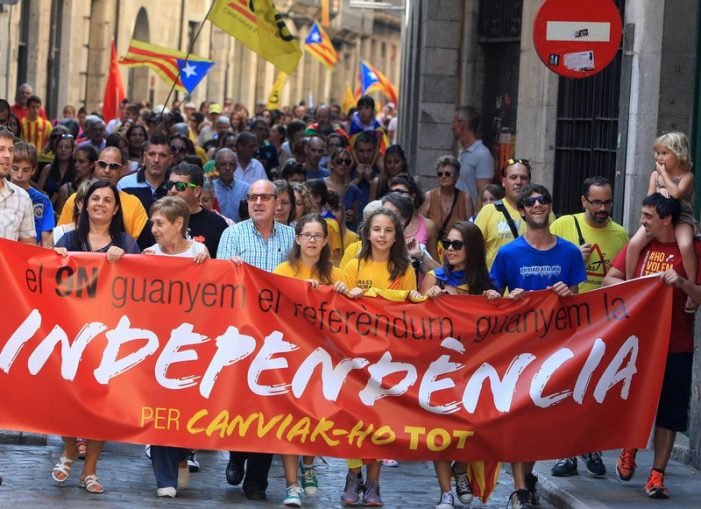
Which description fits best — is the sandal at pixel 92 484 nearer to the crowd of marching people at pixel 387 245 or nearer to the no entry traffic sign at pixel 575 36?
the crowd of marching people at pixel 387 245

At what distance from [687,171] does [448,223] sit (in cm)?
387

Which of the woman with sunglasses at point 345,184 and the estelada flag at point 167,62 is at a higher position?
the estelada flag at point 167,62

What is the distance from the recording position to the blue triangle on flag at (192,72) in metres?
24.7

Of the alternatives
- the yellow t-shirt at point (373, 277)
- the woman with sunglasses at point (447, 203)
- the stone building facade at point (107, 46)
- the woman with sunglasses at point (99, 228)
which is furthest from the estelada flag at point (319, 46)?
the yellow t-shirt at point (373, 277)

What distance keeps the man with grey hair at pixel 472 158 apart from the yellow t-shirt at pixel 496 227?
4757 millimetres

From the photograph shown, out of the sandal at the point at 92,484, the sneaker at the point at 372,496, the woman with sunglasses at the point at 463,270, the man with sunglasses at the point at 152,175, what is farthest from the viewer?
the man with sunglasses at the point at 152,175

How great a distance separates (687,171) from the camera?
34.6 ft

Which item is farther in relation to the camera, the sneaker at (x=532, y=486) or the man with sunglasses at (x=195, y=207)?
the man with sunglasses at (x=195, y=207)

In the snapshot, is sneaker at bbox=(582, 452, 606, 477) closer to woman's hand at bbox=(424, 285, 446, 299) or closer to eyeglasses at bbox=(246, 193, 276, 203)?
woman's hand at bbox=(424, 285, 446, 299)

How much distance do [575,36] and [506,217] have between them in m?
1.34

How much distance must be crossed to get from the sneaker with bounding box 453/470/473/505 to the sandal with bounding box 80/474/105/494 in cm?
198

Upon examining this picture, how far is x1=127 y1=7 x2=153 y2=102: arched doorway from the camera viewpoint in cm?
4422

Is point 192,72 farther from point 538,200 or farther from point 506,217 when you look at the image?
point 538,200

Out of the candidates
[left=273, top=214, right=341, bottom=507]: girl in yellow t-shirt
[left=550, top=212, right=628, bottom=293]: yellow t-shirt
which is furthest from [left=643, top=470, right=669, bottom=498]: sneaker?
[left=273, top=214, right=341, bottom=507]: girl in yellow t-shirt
